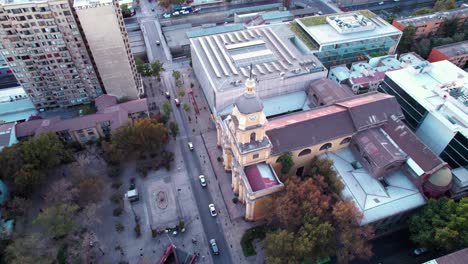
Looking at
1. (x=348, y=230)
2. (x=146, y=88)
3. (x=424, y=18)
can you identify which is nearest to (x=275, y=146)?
(x=348, y=230)

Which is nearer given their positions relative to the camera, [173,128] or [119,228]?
[119,228]

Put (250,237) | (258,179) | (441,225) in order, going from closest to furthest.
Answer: (441,225) < (258,179) < (250,237)

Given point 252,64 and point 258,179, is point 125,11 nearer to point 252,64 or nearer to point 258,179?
point 252,64

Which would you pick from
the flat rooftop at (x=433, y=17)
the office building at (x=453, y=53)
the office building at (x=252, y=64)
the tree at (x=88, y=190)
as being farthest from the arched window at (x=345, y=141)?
the flat rooftop at (x=433, y=17)

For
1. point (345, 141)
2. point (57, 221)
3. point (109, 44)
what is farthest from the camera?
point (109, 44)

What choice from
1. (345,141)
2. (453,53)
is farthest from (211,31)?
(453,53)

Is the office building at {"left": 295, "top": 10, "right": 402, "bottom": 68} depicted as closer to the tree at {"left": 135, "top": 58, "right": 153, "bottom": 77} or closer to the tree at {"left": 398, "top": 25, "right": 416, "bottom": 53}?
the tree at {"left": 398, "top": 25, "right": 416, "bottom": 53}
